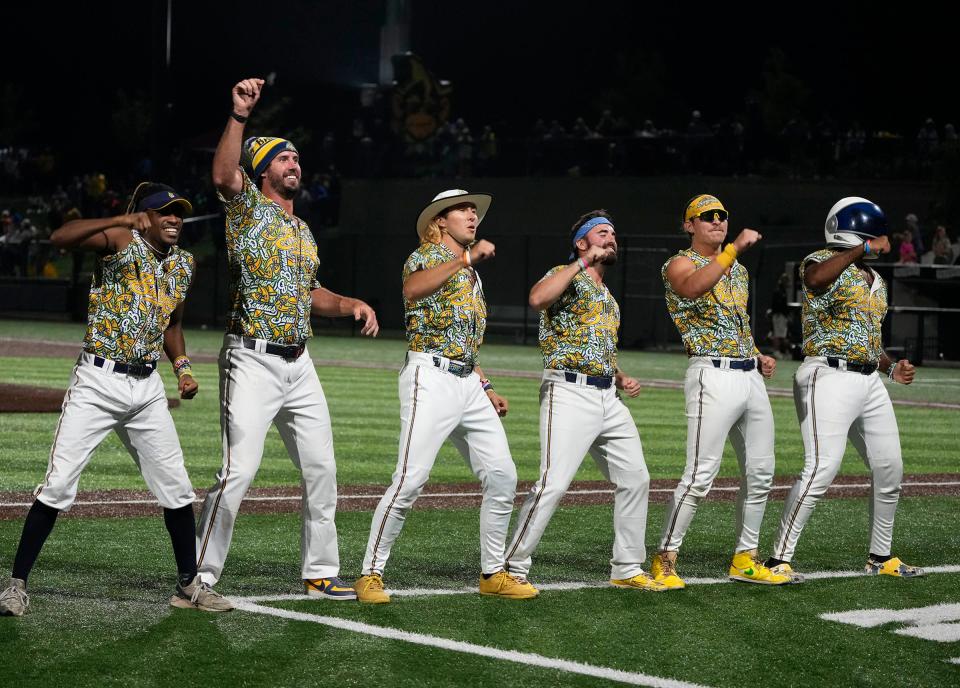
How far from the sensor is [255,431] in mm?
6684

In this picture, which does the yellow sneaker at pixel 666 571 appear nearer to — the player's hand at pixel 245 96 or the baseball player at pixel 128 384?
the baseball player at pixel 128 384

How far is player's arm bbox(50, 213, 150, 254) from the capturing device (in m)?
6.29

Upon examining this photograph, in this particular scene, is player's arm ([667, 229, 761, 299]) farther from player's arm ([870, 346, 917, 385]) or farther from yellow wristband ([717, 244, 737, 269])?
player's arm ([870, 346, 917, 385])

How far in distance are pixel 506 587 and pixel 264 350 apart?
1.70 meters

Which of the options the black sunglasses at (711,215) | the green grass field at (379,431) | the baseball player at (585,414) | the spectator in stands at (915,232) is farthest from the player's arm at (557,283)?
the spectator in stands at (915,232)

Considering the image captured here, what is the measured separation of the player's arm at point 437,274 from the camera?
679 cm

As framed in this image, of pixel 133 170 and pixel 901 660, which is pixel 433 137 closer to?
pixel 133 170

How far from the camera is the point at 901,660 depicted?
6000 mm

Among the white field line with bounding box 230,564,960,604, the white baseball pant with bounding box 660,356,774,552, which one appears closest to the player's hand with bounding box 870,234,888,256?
the white baseball pant with bounding box 660,356,774,552

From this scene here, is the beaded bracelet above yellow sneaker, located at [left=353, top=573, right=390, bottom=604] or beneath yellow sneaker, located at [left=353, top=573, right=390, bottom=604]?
above

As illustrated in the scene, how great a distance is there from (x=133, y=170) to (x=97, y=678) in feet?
168

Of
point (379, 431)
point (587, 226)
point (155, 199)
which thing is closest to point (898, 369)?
point (587, 226)

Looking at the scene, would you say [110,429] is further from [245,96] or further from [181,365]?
[245,96]

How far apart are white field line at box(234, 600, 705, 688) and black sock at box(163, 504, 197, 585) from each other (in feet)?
0.96
